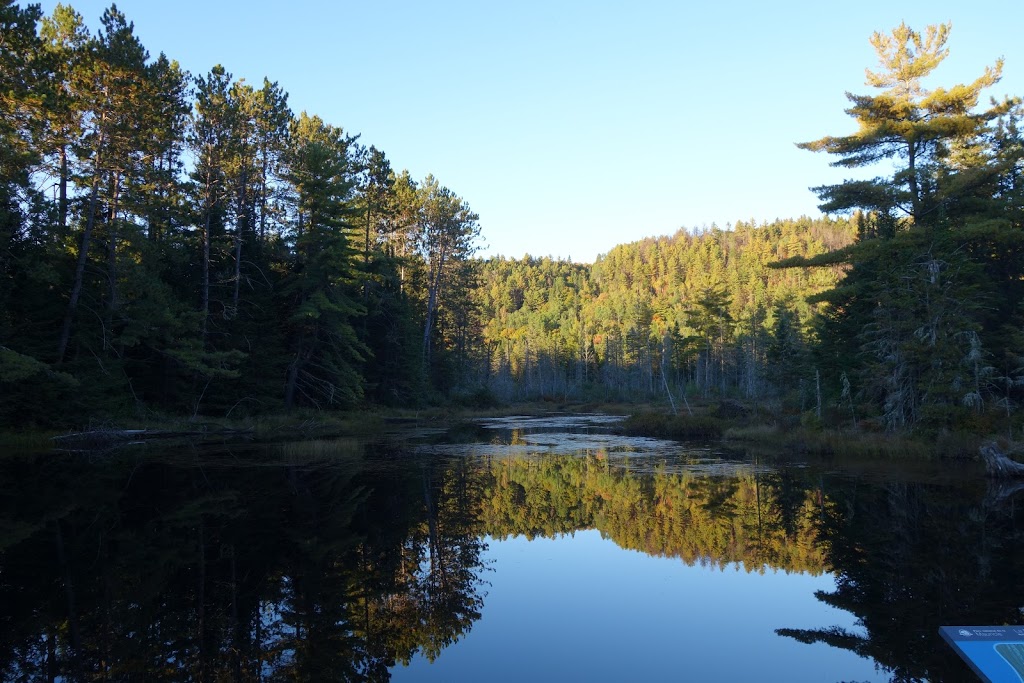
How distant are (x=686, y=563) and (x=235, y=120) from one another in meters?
30.4

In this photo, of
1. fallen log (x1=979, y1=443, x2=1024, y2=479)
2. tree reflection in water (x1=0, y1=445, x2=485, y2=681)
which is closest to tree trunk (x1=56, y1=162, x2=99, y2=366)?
tree reflection in water (x1=0, y1=445, x2=485, y2=681)

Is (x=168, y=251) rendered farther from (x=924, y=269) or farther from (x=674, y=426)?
(x=924, y=269)

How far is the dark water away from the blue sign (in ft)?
0.64

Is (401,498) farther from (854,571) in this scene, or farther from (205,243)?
(205,243)

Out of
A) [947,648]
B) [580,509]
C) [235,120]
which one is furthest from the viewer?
[235,120]

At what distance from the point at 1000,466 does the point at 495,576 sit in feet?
46.7

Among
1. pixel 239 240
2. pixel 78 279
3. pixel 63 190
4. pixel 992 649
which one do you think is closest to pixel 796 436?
pixel 992 649

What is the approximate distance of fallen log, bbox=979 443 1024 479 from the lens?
16.2 metres

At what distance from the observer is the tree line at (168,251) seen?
23.0m

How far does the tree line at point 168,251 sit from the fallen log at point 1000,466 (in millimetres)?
26649

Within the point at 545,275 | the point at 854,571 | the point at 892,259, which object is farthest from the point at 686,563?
the point at 545,275

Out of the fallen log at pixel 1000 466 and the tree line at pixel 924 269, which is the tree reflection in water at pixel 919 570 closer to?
the fallen log at pixel 1000 466

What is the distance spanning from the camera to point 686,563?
400 inches

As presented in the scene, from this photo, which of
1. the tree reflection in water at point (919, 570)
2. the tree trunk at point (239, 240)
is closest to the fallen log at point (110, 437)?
the tree trunk at point (239, 240)
